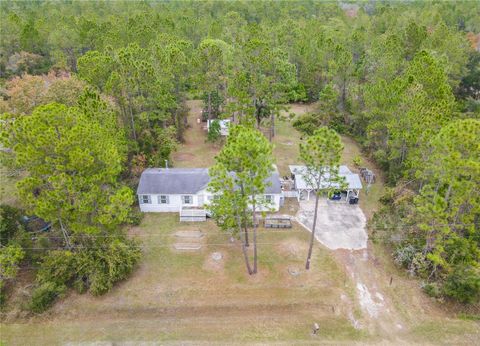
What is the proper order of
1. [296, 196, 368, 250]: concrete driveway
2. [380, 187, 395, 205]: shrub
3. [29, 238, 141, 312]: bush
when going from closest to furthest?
[29, 238, 141, 312]: bush
[296, 196, 368, 250]: concrete driveway
[380, 187, 395, 205]: shrub

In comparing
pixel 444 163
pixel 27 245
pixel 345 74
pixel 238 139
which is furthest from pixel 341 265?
pixel 345 74

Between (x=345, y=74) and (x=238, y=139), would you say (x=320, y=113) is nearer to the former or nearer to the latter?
(x=345, y=74)

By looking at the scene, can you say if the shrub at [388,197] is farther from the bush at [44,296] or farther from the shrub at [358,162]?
the bush at [44,296]

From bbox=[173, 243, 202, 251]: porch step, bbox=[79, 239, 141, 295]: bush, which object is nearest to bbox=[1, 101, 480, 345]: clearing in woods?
bbox=[173, 243, 202, 251]: porch step

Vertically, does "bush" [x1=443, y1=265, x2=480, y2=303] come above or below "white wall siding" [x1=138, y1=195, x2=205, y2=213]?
below

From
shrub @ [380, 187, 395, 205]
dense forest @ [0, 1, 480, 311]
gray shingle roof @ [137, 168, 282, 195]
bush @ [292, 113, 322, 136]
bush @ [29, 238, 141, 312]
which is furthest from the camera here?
bush @ [292, 113, 322, 136]

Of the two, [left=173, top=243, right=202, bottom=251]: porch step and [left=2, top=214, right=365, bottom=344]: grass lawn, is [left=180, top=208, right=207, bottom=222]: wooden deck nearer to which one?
[left=173, top=243, right=202, bottom=251]: porch step

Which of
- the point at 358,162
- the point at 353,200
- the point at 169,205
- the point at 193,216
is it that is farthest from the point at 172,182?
the point at 358,162
